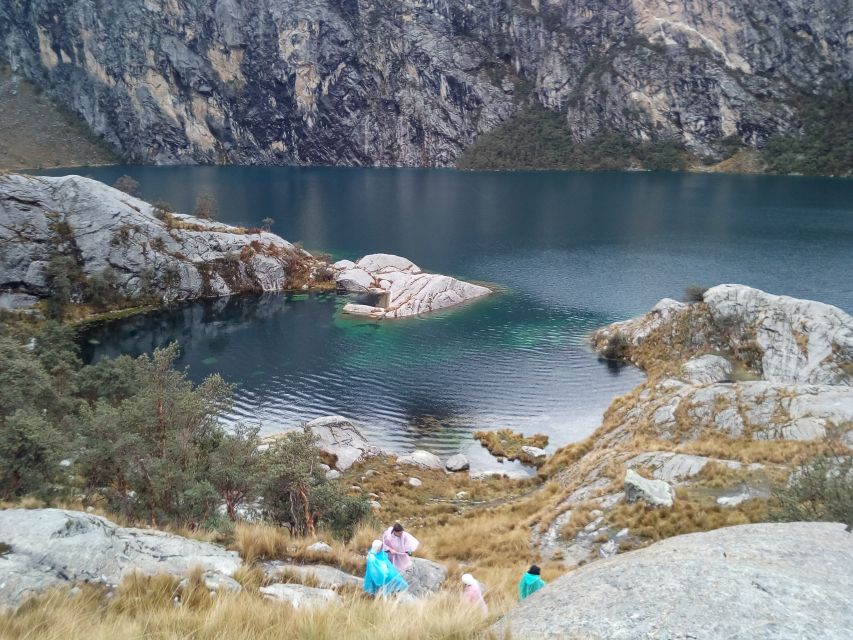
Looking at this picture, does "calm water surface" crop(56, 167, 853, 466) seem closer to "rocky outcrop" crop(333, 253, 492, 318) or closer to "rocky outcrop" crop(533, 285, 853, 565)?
"rocky outcrop" crop(333, 253, 492, 318)

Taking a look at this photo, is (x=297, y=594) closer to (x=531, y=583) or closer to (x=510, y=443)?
(x=531, y=583)

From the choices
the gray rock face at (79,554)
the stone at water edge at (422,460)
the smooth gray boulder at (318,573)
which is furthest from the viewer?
the stone at water edge at (422,460)

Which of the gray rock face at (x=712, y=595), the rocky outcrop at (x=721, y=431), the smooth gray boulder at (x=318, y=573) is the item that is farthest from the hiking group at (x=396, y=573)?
the rocky outcrop at (x=721, y=431)

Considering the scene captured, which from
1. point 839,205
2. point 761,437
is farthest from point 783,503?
point 839,205

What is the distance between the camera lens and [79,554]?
853 cm

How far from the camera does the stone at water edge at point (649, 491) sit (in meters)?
17.1

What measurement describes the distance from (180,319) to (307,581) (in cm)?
6073

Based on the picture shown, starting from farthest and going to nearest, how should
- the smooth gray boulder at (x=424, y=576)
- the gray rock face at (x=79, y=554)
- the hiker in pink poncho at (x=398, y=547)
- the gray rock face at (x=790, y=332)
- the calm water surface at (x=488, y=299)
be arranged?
1. the calm water surface at (x=488, y=299)
2. the gray rock face at (x=790, y=332)
3. the hiker in pink poncho at (x=398, y=547)
4. the smooth gray boulder at (x=424, y=576)
5. the gray rock face at (x=79, y=554)

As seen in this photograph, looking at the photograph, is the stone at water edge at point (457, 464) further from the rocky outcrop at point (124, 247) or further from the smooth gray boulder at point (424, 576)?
the rocky outcrop at point (124, 247)

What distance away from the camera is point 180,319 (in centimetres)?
6438

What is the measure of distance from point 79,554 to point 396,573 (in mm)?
4954

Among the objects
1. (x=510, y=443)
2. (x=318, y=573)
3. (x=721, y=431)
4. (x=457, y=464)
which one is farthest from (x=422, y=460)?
(x=318, y=573)

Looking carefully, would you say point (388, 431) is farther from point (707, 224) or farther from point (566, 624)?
point (707, 224)

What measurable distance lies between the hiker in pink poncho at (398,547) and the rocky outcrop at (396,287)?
51914mm
